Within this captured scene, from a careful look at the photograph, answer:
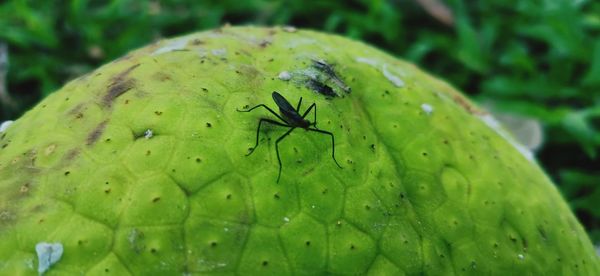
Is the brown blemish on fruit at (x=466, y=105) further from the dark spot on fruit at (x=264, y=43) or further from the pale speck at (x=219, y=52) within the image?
the pale speck at (x=219, y=52)

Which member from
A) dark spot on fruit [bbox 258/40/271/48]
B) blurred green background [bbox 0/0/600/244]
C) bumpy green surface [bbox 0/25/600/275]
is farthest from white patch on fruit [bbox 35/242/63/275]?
blurred green background [bbox 0/0/600/244]

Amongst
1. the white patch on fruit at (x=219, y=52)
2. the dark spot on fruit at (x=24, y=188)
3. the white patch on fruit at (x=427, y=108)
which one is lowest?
the dark spot on fruit at (x=24, y=188)

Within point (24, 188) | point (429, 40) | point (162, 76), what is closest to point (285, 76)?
point (162, 76)

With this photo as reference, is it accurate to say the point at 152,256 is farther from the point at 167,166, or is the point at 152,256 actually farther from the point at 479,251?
the point at 479,251

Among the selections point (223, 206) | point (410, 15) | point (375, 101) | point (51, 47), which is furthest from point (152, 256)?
point (410, 15)

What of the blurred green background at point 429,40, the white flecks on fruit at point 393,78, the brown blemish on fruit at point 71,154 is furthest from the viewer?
the blurred green background at point 429,40

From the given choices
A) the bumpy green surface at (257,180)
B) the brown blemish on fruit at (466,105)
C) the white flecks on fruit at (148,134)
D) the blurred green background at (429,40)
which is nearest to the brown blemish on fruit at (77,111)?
the bumpy green surface at (257,180)

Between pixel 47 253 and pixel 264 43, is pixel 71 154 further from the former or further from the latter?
pixel 264 43
